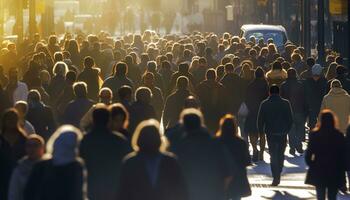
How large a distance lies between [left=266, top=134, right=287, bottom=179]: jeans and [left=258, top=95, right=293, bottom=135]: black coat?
5.3 inches

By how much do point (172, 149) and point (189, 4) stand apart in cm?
8676

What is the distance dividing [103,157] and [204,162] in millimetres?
1093

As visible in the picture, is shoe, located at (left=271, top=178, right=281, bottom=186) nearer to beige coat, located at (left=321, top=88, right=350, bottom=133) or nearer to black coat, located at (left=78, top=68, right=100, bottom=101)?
beige coat, located at (left=321, top=88, right=350, bottom=133)

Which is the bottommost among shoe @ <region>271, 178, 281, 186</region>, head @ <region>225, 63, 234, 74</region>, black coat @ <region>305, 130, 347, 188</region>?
shoe @ <region>271, 178, 281, 186</region>

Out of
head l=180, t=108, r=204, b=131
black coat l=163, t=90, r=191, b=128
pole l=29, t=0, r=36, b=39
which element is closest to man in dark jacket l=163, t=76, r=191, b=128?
black coat l=163, t=90, r=191, b=128

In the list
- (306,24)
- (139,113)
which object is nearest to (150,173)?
(139,113)

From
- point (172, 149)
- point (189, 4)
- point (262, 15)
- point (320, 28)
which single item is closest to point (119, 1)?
point (189, 4)

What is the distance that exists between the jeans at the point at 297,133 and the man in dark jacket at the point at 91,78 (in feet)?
12.2

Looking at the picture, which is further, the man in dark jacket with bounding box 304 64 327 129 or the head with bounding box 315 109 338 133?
the man in dark jacket with bounding box 304 64 327 129

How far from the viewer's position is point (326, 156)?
17.5 metres

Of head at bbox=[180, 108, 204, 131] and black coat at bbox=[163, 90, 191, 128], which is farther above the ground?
head at bbox=[180, 108, 204, 131]

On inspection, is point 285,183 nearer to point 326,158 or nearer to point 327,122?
point 326,158

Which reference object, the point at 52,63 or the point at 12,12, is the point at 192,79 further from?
the point at 12,12

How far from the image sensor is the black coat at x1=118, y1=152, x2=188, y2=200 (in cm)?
1259
